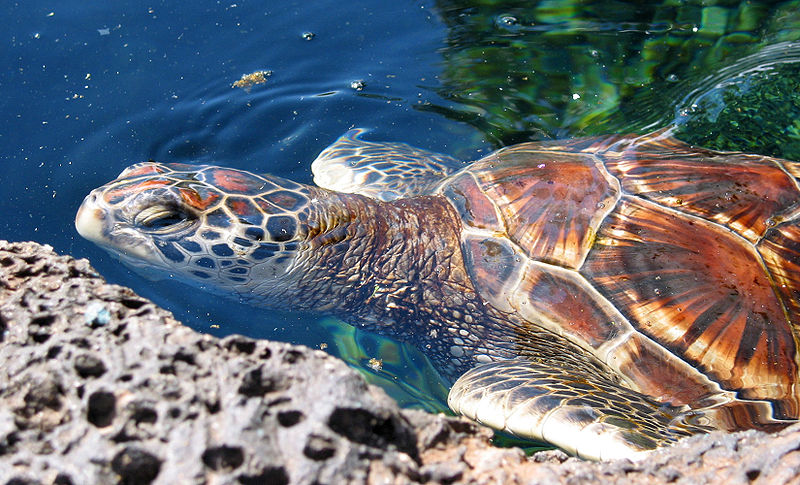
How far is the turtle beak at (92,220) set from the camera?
248 cm

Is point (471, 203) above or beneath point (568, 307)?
above

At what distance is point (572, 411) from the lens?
2.00m

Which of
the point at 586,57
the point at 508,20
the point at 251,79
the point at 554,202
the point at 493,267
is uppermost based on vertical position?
the point at 508,20

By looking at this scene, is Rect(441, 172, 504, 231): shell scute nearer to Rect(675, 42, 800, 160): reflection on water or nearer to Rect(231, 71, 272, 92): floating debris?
Rect(675, 42, 800, 160): reflection on water

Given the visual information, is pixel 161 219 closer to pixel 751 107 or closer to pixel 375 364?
pixel 375 364

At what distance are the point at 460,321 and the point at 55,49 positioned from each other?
355 cm

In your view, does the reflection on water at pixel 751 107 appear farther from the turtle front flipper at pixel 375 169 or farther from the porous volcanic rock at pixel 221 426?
the porous volcanic rock at pixel 221 426

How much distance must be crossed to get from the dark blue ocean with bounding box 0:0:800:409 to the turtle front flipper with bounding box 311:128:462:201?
15 cm

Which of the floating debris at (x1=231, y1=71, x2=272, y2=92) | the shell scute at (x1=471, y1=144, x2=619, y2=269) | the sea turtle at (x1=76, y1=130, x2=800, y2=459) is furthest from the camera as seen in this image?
the floating debris at (x1=231, y1=71, x2=272, y2=92)

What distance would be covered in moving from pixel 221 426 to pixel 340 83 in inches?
132

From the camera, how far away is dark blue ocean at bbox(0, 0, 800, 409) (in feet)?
11.1

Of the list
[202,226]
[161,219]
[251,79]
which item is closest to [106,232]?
[161,219]

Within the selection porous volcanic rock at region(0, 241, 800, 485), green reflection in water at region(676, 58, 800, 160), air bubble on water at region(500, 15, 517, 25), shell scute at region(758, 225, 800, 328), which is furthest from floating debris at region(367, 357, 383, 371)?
air bubble on water at region(500, 15, 517, 25)

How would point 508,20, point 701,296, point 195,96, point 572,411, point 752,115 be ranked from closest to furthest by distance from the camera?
point 572,411
point 701,296
point 752,115
point 195,96
point 508,20
